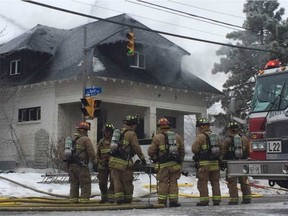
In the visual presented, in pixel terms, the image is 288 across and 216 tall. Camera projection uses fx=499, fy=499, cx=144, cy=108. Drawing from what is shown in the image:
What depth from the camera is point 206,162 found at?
31.2ft

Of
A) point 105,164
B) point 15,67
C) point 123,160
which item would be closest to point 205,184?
point 123,160

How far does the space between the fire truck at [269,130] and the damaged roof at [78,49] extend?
11154 millimetres

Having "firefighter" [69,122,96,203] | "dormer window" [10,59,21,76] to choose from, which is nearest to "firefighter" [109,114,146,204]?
"firefighter" [69,122,96,203]

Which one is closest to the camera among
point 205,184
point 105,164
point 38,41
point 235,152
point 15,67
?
point 205,184

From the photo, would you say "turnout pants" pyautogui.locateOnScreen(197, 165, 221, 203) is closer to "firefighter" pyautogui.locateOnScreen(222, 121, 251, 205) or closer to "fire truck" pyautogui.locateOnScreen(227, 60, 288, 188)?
"firefighter" pyautogui.locateOnScreen(222, 121, 251, 205)

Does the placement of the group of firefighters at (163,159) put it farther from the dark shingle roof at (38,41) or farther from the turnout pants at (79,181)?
the dark shingle roof at (38,41)

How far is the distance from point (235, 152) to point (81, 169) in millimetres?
2980

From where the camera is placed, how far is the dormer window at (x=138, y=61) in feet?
73.4

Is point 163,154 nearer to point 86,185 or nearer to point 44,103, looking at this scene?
point 86,185

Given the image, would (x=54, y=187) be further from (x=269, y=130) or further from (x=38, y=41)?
(x=38, y=41)

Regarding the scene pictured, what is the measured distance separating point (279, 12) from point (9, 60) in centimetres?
1412

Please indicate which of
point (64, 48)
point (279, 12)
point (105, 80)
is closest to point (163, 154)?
point (105, 80)

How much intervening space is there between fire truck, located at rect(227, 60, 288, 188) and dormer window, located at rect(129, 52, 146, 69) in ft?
44.2

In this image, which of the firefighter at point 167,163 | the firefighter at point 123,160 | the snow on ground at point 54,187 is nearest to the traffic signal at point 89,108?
the snow on ground at point 54,187
